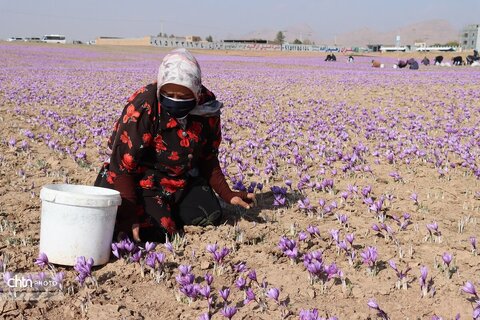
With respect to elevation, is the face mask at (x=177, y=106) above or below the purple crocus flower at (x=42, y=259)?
above

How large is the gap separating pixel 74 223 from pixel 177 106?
1.17 meters

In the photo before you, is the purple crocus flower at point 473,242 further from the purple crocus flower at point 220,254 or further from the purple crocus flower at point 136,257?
the purple crocus flower at point 136,257

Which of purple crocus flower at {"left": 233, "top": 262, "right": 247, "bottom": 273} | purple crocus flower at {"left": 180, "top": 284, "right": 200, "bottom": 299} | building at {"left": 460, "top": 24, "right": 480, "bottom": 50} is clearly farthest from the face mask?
building at {"left": 460, "top": 24, "right": 480, "bottom": 50}

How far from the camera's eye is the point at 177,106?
12.2 feet

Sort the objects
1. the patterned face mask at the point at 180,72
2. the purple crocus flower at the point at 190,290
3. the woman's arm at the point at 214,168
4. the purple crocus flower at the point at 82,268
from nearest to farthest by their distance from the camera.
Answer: the purple crocus flower at the point at 190,290 < the purple crocus flower at the point at 82,268 < the patterned face mask at the point at 180,72 < the woman's arm at the point at 214,168

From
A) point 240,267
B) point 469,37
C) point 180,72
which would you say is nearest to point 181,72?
point 180,72

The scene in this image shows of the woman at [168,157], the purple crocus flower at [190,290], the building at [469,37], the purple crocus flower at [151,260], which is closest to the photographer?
the purple crocus flower at [190,290]

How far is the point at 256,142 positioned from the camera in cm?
828

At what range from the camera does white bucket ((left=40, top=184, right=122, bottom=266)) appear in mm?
3252

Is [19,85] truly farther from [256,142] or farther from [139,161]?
[139,161]

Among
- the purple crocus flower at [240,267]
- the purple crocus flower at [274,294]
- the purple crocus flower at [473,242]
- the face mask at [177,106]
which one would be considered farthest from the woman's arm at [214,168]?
the purple crocus flower at [473,242]

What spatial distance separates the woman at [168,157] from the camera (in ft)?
12.3

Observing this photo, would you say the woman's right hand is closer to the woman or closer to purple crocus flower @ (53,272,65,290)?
the woman

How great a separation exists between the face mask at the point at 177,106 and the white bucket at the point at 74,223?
783 mm
